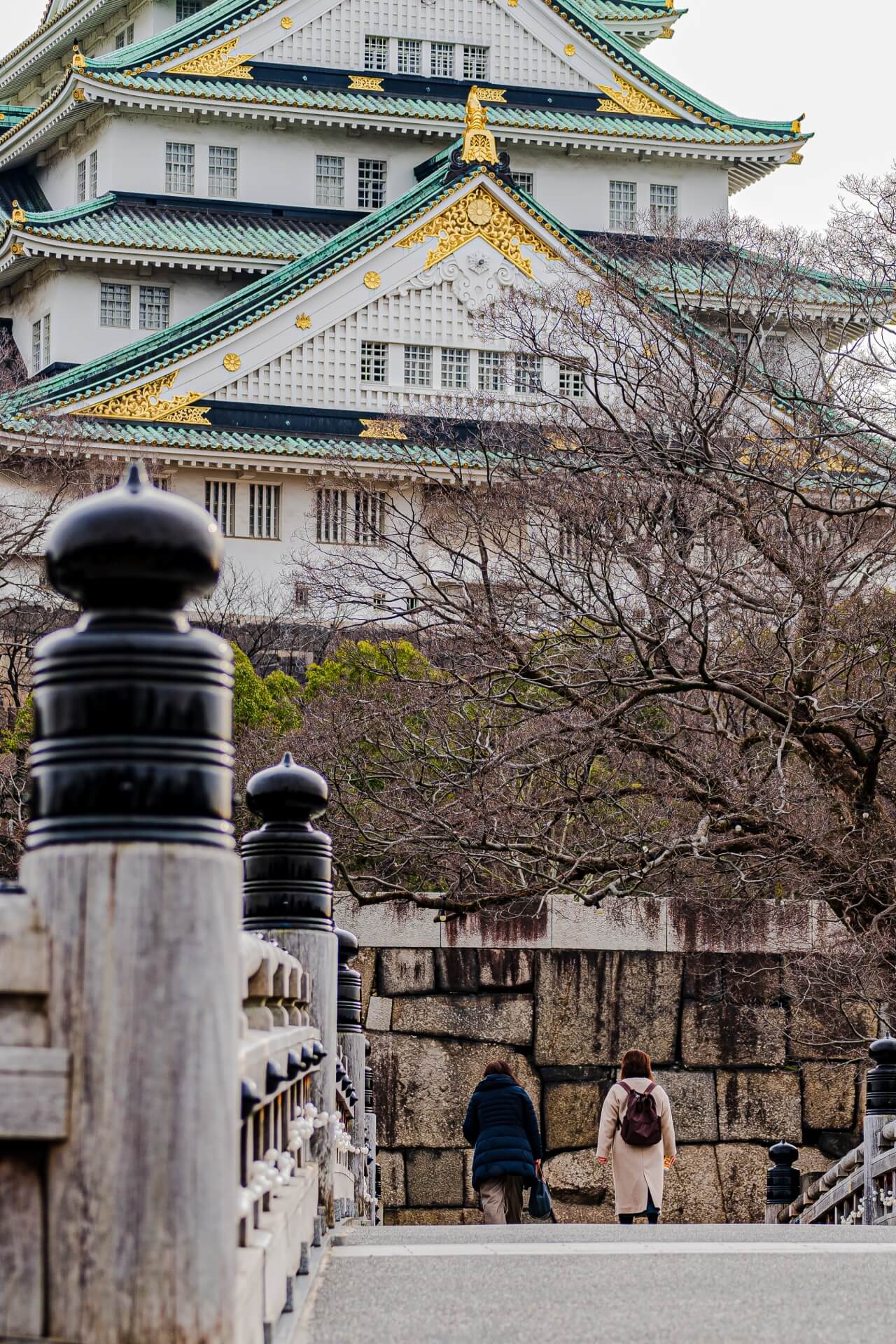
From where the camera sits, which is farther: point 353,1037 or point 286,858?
point 353,1037

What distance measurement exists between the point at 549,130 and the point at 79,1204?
3797 centimetres

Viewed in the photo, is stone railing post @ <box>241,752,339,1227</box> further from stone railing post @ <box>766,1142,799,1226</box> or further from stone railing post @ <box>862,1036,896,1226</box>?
stone railing post @ <box>766,1142,799,1226</box>

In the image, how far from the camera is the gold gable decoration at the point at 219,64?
124 ft

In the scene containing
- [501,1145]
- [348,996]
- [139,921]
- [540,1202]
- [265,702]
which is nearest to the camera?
[139,921]

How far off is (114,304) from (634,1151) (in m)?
28.6

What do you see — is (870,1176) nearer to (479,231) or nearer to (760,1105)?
(760,1105)

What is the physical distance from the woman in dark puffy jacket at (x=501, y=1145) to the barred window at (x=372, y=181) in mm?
29921

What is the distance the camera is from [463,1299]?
578 centimetres

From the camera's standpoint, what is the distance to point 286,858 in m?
6.85

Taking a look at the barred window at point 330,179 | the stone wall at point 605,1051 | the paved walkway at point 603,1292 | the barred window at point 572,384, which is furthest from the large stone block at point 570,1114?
the barred window at point 330,179

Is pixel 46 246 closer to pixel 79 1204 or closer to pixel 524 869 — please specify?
pixel 524 869

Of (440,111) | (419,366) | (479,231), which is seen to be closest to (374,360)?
(419,366)

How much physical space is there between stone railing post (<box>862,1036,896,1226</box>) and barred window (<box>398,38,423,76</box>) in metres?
30.7

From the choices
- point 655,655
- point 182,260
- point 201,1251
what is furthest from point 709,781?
point 182,260
